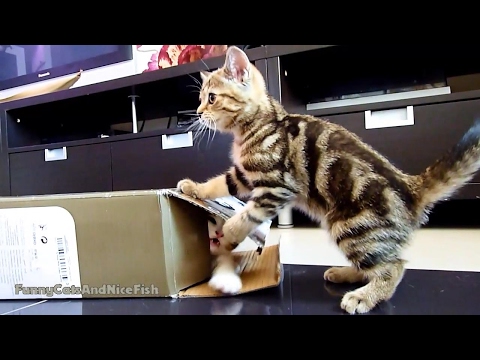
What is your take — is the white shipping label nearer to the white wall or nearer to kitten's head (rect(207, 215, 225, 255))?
kitten's head (rect(207, 215, 225, 255))

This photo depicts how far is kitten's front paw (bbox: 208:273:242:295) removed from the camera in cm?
68

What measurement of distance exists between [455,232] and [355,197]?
0.95m

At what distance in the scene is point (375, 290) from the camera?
1.99 feet

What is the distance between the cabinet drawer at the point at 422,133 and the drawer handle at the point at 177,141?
65cm

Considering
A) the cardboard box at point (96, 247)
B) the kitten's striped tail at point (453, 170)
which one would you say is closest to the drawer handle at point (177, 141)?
the cardboard box at point (96, 247)

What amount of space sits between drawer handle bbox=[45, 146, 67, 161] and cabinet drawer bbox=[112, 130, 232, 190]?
1.10ft

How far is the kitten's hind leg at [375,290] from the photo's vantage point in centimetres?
58

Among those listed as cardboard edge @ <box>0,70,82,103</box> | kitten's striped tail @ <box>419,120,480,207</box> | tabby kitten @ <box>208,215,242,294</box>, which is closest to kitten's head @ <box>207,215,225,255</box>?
tabby kitten @ <box>208,215,242,294</box>

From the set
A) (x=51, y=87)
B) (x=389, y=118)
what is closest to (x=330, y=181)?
(x=389, y=118)

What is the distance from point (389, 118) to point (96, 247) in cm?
113

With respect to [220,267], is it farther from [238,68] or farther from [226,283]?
[238,68]

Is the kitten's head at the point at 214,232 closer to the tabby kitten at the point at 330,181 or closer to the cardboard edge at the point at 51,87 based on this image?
the tabby kitten at the point at 330,181
